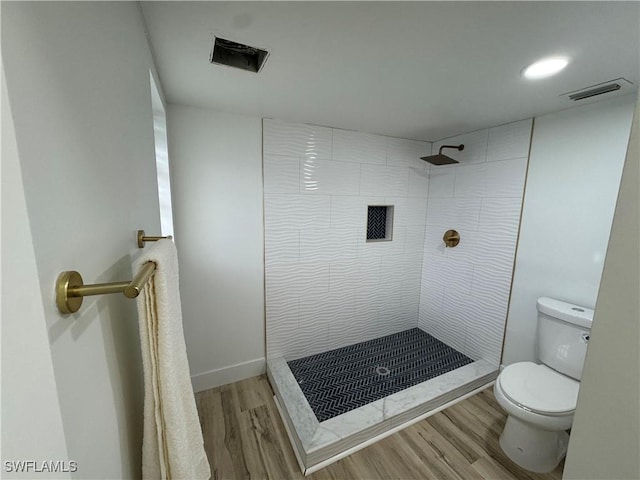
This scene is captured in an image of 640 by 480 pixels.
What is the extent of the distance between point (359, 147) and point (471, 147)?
0.95m

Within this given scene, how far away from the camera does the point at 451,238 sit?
2.39 meters

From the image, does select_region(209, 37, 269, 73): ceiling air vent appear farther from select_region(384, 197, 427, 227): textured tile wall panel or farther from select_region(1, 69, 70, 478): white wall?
select_region(384, 197, 427, 227): textured tile wall panel

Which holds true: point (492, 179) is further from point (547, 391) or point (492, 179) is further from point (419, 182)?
point (547, 391)

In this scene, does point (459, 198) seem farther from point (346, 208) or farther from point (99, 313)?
point (99, 313)

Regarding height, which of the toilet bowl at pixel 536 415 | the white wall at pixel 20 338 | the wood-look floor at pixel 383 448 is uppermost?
the white wall at pixel 20 338

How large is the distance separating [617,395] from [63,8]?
3.65 ft

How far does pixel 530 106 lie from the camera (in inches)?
63.9

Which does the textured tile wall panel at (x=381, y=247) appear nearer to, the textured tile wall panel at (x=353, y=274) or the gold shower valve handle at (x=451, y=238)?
the textured tile wall panel at (x=353, y=274)

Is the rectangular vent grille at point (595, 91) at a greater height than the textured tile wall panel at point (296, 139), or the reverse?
the rectangular vent grille at point (595, 91)

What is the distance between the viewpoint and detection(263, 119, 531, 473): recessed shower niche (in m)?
1.87

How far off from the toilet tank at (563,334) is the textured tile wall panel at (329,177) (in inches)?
62.6

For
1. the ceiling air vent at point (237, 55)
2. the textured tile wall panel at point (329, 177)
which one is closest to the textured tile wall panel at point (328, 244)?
the textured tile wall panel at point (329, 177)

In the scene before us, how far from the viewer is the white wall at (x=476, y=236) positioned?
1977mm

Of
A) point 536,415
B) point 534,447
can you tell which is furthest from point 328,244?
point 534,447
